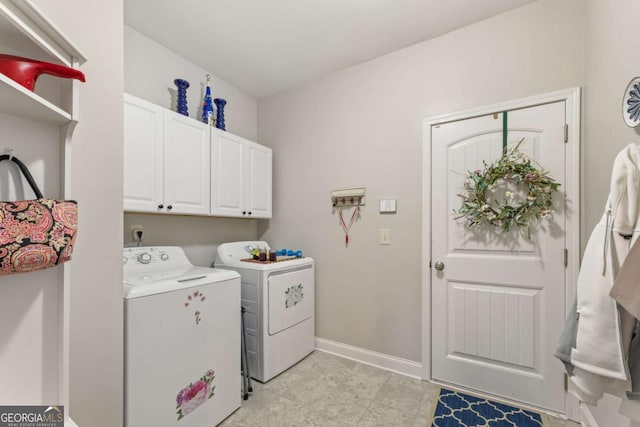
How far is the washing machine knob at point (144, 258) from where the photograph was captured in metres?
1.92

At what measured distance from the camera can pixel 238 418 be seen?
1.77m

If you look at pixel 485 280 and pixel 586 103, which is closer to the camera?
pixel 586 103

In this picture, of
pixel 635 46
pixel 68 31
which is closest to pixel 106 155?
pixel 68 31

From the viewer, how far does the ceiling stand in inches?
73.9

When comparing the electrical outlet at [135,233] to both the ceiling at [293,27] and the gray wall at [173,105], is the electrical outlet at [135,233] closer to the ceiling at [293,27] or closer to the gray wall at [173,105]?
the gray wall at [173,105]

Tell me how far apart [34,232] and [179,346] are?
991 mm

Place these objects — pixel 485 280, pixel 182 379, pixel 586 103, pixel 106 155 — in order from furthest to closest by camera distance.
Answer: pixel 485 280 → pixel 586 103 → pixel 182 379 → pixel 106 155

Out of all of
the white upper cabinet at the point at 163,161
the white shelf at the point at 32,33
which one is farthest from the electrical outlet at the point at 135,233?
the white shelf at the point at 32,33

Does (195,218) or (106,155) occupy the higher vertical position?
(106,155)

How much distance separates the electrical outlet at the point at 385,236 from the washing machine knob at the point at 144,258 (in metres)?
1.80

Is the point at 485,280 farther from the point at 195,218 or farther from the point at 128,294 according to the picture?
the point at 195,218

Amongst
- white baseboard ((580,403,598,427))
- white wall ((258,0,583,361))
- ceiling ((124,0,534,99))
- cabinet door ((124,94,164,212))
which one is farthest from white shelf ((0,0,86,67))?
white baseboard ((580,403,598,427))

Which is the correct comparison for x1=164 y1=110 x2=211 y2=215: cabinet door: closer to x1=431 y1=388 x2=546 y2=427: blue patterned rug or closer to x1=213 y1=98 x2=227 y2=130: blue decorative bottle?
x1=213 y1=98 x2=227 y2=130: blue decorative bottle

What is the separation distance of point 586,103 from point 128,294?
2.76 metres
